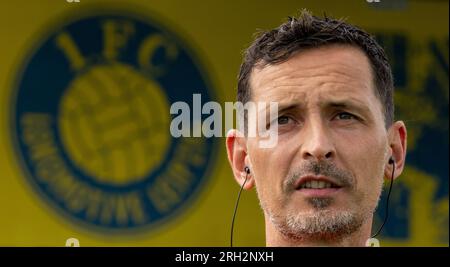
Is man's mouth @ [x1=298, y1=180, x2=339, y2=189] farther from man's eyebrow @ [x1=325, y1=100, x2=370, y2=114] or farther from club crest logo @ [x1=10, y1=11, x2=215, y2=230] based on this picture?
club crest logo @ [x1=10, y1=11, x2=215, y2=230]

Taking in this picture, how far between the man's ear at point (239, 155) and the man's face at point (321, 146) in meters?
0.05

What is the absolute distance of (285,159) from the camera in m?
1.53

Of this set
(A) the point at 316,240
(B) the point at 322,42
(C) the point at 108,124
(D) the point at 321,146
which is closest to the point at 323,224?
(A) the point at 316,240

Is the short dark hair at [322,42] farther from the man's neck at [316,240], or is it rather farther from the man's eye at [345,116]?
the man's neck at [316,240]

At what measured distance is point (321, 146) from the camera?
1470 mm

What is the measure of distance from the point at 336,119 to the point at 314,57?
176 millimetres

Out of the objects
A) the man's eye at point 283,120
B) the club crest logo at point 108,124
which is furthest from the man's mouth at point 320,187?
the club crest logo at point 108,124

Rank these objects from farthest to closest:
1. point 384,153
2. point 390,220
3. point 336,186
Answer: point 390,220 < point 384,153 < point 336,186

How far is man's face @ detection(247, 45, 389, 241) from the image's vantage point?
1.47 metres

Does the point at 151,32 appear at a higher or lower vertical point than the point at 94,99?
higher

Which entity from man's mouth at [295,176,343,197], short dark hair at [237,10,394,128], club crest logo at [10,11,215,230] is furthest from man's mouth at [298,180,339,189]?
club crest logo at [10,11,215,230]
